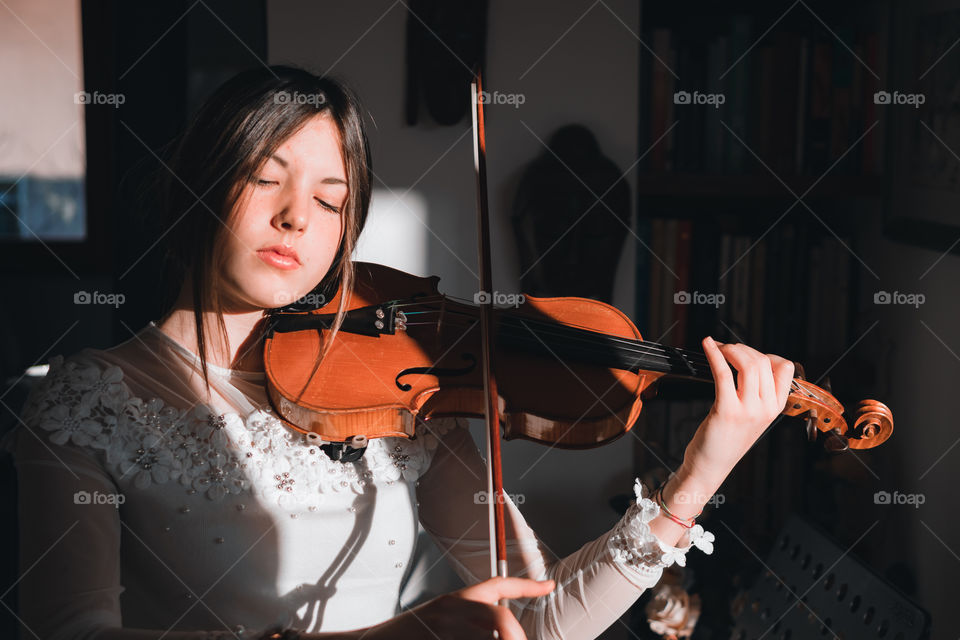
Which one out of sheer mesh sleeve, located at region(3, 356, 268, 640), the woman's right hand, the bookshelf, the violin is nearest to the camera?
the woman's right hand

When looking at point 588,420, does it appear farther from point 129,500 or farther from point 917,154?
point 917,154

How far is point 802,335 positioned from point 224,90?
119cm

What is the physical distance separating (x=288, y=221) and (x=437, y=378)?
0.24 m

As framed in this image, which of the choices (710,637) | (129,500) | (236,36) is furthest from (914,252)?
(236,36)

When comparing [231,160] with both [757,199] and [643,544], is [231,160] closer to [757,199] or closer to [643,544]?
[643,544]

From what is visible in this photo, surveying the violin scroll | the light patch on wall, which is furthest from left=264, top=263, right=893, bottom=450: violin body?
the light patch on wall

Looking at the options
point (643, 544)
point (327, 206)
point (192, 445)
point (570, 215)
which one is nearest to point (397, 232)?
point (570, 215)

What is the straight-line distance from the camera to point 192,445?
89 cm

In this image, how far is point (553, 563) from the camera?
96cm

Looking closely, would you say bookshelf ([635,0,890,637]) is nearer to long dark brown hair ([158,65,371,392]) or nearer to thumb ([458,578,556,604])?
long dark brown hair ([158,65,371,392])

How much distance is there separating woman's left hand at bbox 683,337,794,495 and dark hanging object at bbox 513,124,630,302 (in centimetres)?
64

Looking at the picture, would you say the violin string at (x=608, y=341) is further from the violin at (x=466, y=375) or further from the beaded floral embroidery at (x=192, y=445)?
the beaded floral embroidery at (x=192, y=445)

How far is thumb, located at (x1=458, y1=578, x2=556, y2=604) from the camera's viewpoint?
25.0 inches

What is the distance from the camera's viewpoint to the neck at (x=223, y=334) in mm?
932
